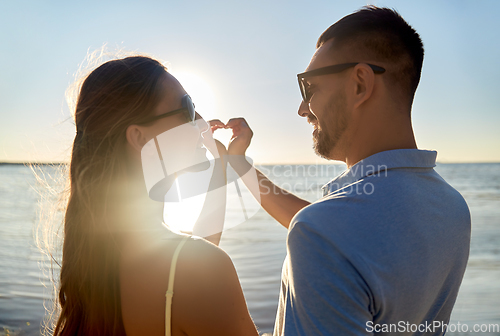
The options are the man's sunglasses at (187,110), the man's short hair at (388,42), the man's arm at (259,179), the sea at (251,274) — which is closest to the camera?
the man's short hair at (388,42)

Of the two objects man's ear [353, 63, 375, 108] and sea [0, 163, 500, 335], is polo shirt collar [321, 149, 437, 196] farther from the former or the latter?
sea [0, 163, 500, 335]

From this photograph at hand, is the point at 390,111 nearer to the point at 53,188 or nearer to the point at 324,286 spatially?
the point at 324,286

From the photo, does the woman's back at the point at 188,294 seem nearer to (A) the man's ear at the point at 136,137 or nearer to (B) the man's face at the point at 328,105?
(A) the man's ear at the point at 136,137

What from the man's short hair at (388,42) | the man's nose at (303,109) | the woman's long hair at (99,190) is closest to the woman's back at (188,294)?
the woman's long hair at (99,190)

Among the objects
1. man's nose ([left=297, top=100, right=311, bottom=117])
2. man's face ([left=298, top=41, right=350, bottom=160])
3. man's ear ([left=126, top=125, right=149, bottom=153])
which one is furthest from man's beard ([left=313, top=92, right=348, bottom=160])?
man's ear ([left=126, top=125, right=149, bottom=153])

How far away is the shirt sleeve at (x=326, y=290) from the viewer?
1.25 meters

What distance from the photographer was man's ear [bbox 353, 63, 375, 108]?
6.16 ft

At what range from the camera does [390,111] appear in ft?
6.07

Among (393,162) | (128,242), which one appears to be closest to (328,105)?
(393,162)

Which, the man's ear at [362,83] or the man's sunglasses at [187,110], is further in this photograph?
the man's sunglasses at [187,110]

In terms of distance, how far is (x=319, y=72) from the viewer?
6.88 feet

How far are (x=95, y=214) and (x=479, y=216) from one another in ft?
59.9

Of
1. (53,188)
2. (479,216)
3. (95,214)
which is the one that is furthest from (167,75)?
(479,216)

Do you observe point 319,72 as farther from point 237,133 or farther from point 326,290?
point 326,290
